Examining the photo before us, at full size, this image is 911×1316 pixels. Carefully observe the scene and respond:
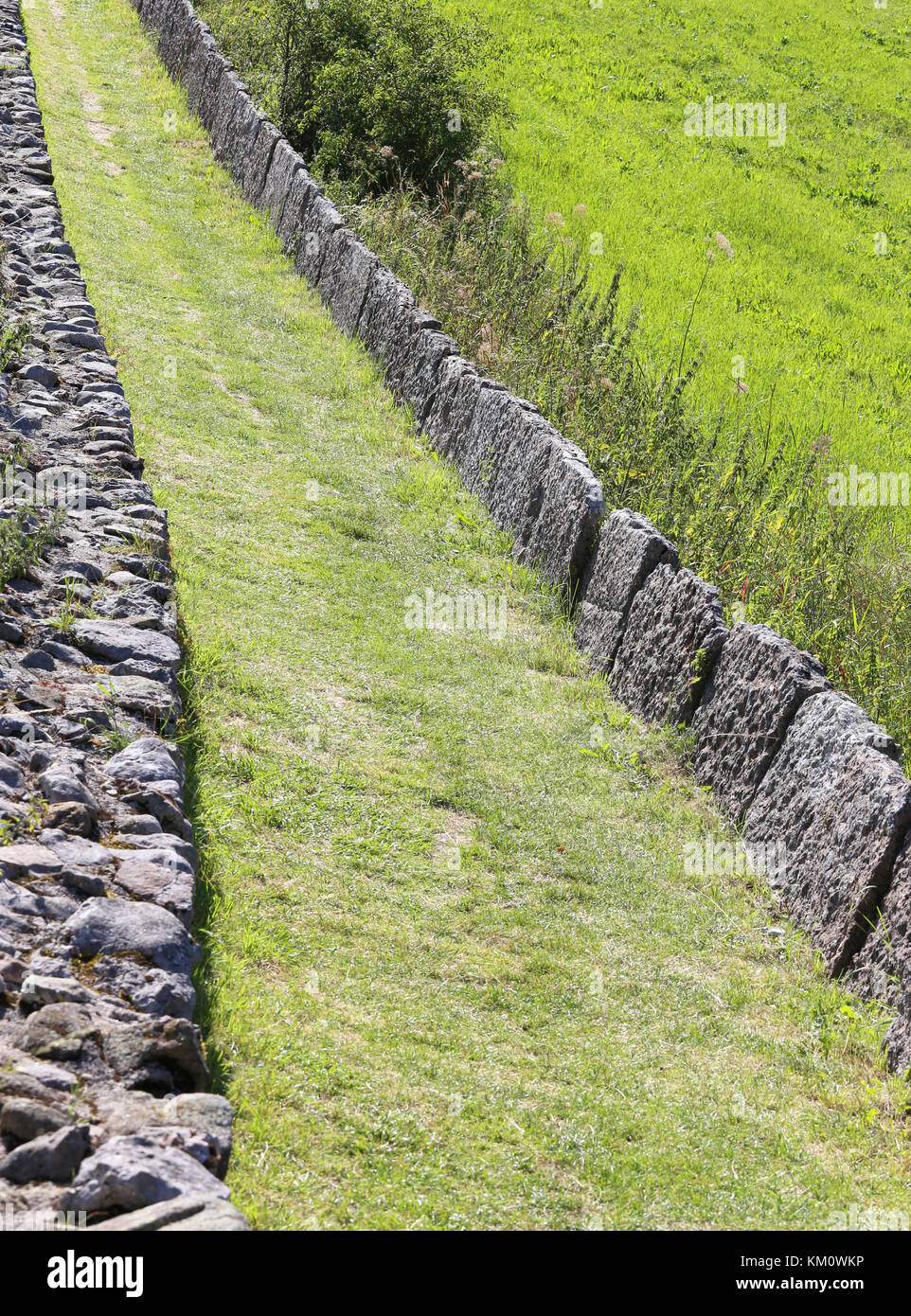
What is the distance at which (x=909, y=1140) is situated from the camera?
13.8 ft

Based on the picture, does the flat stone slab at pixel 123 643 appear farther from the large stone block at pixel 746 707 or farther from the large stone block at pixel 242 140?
the large stone block at pixel 242 140

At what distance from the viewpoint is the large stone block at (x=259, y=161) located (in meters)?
14.3

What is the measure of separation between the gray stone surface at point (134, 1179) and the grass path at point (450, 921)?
1.69ft

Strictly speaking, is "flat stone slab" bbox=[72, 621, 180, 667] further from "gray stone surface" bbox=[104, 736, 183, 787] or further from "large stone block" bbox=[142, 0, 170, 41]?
"large stone block" bbox=[142, 0, 170, 41]

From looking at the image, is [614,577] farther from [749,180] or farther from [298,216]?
[749,180]

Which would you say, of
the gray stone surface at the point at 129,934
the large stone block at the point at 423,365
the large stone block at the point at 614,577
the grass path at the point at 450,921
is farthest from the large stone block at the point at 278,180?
the gray stone surface at the point at 129,934

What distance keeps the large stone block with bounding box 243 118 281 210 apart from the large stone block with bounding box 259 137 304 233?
89 millimetres

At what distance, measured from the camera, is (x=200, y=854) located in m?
4.75

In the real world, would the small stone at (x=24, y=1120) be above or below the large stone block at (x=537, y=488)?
above

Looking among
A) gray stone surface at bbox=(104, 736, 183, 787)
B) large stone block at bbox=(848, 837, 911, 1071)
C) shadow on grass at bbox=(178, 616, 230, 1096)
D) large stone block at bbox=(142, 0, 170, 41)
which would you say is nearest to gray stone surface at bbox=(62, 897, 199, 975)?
shadow on grass at bbox=(178, 616, 230, 1096)

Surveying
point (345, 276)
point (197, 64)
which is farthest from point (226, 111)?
point (345, 276)

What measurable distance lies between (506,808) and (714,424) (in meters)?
6.17

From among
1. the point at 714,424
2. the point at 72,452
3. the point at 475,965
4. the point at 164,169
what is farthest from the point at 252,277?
the point at 475,965

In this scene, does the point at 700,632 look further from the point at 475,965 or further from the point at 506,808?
the point at 475,965
